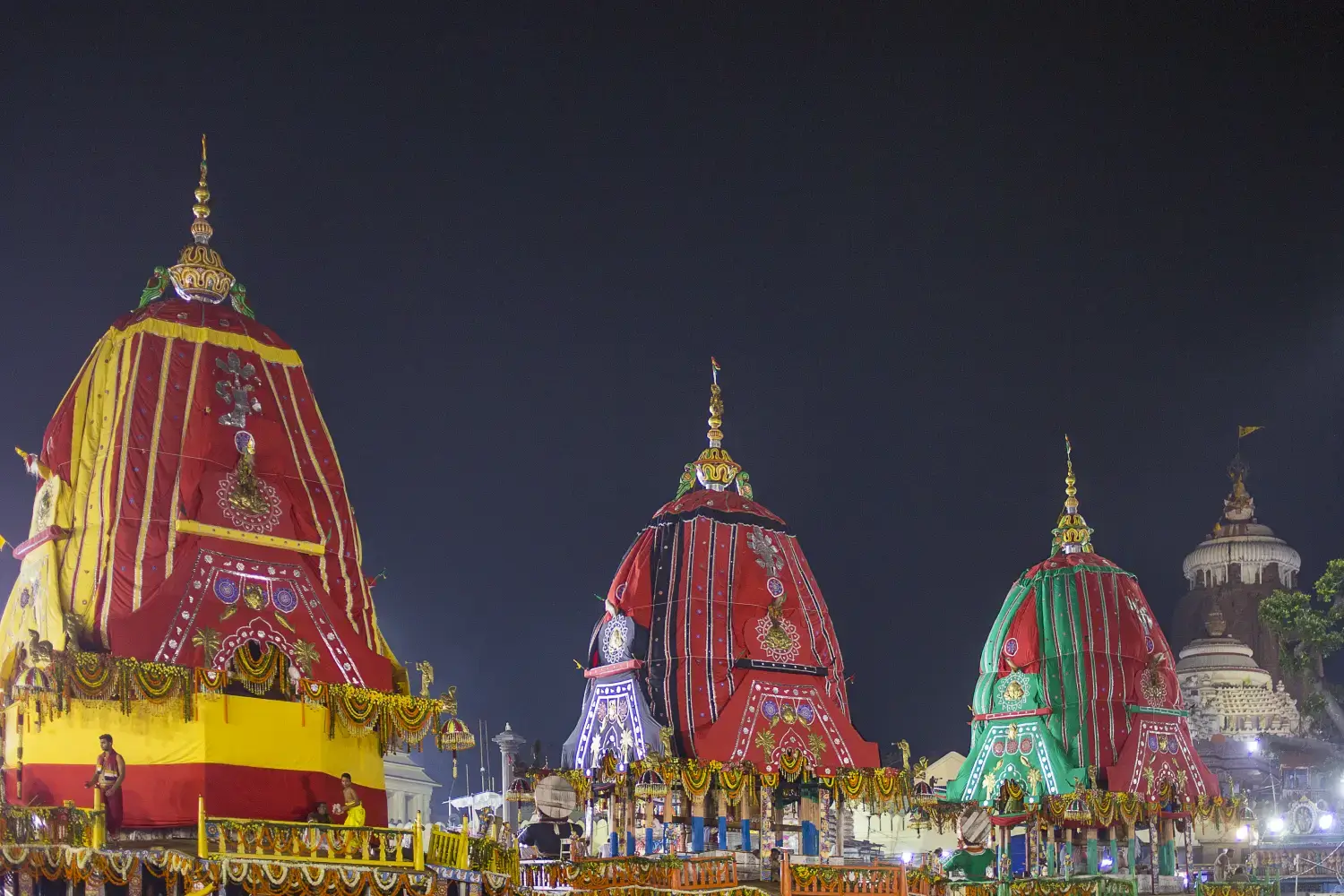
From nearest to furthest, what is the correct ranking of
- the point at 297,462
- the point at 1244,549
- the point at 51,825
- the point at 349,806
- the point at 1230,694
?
the point at 51,825 < the point at 349,806 < the point at 297,462 < the point at 1230,694 < the point at 1244,549

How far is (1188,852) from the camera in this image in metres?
39.8

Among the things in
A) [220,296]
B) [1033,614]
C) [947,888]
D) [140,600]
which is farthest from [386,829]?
[1033,614]

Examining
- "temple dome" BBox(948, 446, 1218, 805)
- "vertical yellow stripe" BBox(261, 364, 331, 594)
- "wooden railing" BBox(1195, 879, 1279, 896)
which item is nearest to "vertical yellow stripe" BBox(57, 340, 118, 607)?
"vertical yellow stripe" BBox(261, 364, 331, 594)

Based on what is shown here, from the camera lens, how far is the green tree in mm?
49750

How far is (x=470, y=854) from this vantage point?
23.1 meters

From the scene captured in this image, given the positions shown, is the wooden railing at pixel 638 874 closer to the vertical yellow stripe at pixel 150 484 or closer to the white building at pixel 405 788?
the vertical yellow stripe at pixel 150 484

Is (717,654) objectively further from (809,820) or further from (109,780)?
(109,780)

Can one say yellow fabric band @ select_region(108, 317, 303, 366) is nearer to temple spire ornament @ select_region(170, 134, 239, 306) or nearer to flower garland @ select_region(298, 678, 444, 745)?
temple spire ornament @ select_region(170, 134, 239, 306)

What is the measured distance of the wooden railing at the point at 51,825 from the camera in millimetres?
20688

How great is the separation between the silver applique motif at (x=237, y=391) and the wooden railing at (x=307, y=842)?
6.79 metres

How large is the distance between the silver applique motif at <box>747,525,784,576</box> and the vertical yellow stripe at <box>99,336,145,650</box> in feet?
43.1

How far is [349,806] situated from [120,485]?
5650 millimetres

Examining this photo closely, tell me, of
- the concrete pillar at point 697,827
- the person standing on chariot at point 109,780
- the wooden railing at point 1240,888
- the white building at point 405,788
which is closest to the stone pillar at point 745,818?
the concrete pillar at point 697,827

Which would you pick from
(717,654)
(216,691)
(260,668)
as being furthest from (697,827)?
(216,691)
